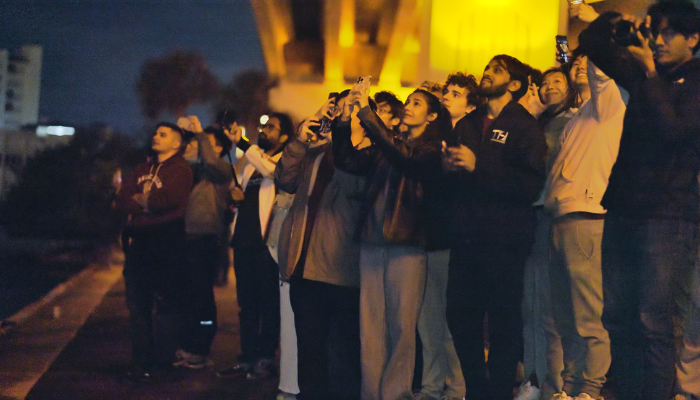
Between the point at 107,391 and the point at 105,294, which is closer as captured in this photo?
the point at 107,391

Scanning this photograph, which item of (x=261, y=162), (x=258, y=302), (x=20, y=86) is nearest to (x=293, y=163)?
(x=261, y=162)

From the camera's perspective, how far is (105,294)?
400 inches

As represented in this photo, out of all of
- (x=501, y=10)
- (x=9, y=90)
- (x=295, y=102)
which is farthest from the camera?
(x=9, y=90)

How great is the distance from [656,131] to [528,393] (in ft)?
5.89

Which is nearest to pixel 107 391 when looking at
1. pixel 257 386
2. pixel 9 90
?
pixel 257 386

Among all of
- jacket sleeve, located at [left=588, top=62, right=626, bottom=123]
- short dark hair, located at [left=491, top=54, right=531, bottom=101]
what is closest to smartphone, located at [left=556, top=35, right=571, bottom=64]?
short dark hair, located at [left=491, top=54, right=531, bottom=101]

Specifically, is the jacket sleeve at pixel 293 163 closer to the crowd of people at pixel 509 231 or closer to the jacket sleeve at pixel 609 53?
the crowd of people at pixel 509 231

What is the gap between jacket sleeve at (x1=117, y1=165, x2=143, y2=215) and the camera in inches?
223

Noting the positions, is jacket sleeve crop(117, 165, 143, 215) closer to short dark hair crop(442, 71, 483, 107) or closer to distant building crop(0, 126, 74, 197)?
short dark hair crop(442, 71, 483, 107)

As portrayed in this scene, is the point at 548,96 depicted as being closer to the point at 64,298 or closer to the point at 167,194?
the point at 167,194

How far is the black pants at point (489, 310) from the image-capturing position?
4.01 m

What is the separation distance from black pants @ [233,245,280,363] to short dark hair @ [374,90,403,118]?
5.10 feet

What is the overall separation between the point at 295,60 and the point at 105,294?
35.5 feet

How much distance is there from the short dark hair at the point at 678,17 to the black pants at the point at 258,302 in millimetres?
3274
